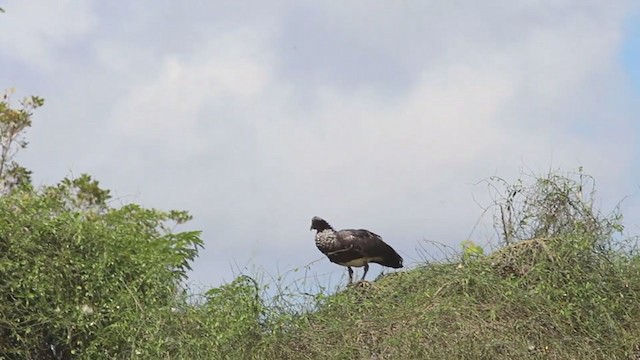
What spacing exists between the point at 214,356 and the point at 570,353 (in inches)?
90.5

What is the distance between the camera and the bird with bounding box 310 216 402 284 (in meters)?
9.49

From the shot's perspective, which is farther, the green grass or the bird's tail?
the bird's tail

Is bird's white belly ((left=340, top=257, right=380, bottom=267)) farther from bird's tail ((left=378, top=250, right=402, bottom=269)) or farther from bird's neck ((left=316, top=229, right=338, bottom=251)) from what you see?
bird's neck ((left=316, top=229, right=338, bottom=251))

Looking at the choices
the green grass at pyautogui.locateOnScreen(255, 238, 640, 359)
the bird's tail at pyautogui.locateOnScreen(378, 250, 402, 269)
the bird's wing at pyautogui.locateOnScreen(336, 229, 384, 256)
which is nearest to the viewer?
the green grass at pyautogui.locateOnScreen(255, 238, 640, 359)

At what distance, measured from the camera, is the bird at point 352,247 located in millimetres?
9492

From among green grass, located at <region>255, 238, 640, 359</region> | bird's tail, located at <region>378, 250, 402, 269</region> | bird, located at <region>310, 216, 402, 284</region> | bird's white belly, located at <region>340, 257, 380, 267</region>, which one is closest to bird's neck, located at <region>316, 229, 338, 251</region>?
bird, located at <region>310, 216, 402, 284</region>

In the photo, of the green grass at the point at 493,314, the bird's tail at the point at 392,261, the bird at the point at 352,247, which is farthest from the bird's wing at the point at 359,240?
the green grass at the point at 493,314

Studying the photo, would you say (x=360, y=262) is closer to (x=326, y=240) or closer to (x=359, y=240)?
(x=359, y=240)

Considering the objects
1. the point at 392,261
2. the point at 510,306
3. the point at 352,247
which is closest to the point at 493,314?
the point at 510,306

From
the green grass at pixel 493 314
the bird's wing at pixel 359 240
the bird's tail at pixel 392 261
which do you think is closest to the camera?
the green grass at pixel 493 314

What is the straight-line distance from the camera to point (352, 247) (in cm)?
948

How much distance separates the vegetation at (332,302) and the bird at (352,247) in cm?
111

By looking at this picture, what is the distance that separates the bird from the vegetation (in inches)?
43.6

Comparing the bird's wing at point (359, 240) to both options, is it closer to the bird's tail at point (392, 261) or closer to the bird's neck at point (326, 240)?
the bird's neck at point (326, 240)
